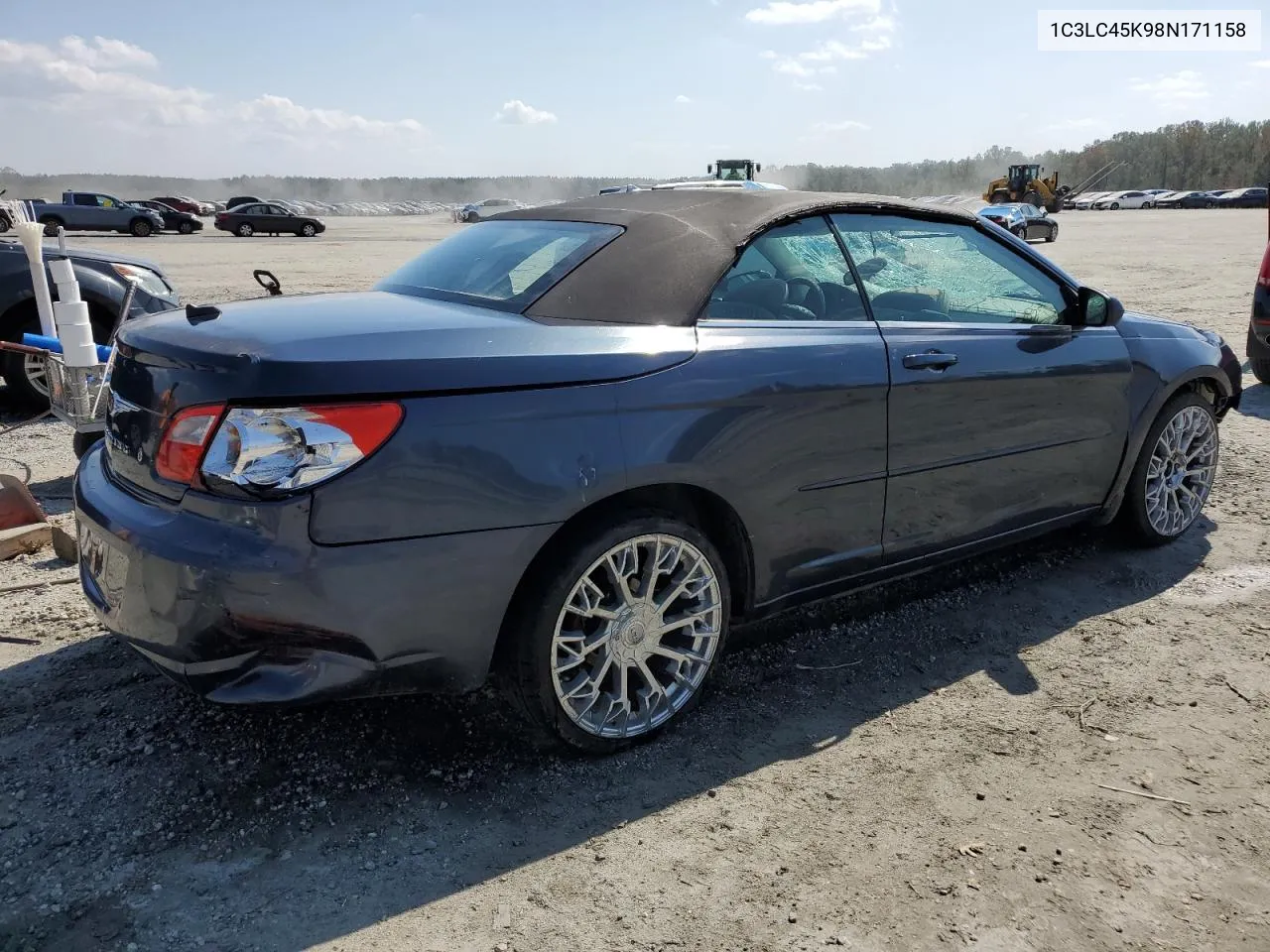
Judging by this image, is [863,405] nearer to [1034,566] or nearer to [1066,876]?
[1066,876]

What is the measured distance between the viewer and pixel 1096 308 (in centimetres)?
393

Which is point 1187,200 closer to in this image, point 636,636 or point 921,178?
point 921,178

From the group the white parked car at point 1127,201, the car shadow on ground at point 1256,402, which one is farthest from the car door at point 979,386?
the white parked car at point 1127,201

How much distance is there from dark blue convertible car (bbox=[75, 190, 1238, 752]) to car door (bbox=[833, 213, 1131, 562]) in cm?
1

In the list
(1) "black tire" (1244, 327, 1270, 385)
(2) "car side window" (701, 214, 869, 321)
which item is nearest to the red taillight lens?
(2) "car side window" (701, 214, 869, 321)

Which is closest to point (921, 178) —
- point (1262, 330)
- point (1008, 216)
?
point (1008, 216)

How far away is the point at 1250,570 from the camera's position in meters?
4.29

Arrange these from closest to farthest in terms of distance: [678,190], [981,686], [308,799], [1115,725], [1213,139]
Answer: [308,799]
[1115,725]
[981,686]
[678,190]
[1213,139]

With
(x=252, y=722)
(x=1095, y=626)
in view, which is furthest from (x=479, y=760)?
(x=1095, y=626)

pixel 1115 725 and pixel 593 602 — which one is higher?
pixel 593 602

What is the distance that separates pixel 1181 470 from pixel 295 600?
396 cm

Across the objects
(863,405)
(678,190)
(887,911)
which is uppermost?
(678,190)

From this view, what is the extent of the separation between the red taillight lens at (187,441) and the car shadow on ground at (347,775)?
2.90ft

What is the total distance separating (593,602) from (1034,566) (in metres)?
2.49
